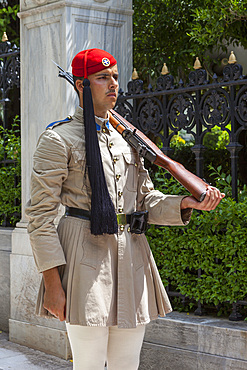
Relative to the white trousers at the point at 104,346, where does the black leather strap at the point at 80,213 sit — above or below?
above

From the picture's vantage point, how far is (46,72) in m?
5.36

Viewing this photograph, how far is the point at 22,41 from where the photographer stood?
561cm

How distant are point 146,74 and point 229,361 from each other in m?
3.52

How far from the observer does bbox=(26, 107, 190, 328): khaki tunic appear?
2947 millimetres

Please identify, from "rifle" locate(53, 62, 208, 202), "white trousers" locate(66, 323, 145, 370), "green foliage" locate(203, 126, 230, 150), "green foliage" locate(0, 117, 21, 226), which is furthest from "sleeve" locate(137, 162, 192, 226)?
"green foliage" locate(203, 126, 230, 150)

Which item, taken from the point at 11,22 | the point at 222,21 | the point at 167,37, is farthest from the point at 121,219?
the point at 11,22

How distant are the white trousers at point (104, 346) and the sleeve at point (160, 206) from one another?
0.55 m

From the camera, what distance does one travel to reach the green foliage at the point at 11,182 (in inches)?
246

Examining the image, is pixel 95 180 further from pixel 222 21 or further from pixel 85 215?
pixel 222 21

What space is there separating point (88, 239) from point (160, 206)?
43 cm

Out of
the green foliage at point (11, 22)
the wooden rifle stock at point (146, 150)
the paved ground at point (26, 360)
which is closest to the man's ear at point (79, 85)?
the wooden rifle stock at point (146, 150)

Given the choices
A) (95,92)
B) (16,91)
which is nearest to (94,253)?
(95,92)

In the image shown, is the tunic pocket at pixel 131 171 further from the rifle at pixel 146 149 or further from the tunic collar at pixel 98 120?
the tunic collar at pixel 98 120

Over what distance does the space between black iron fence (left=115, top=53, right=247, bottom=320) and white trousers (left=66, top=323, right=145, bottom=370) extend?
1540 millimetres
